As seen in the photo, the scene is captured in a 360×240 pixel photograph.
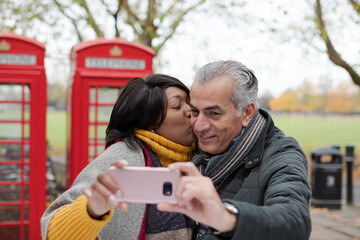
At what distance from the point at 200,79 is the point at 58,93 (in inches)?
1121

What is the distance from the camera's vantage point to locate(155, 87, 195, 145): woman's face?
2.12 meters

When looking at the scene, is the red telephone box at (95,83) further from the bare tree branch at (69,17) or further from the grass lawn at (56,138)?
the grass lawn at (56,138)

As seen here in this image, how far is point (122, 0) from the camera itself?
767 centimetres

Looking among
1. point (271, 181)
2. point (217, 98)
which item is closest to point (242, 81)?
point (217, 98)

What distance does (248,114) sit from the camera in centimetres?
191

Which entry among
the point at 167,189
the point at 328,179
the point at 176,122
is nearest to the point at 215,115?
the point at 176,122

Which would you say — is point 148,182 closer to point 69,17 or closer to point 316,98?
point 69,17

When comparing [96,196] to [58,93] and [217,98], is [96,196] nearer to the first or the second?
[217,98]

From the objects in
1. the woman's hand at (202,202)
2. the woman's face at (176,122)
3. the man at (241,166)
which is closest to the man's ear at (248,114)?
the man at (241,166)

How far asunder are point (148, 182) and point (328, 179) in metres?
7.03

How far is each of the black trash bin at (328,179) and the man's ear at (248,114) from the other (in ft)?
20.0

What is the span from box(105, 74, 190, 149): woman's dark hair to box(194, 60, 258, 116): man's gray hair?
325mm

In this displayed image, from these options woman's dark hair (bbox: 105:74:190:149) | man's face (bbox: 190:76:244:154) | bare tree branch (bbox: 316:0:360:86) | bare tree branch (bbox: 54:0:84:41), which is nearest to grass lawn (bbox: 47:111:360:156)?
bare tree branch (bbox: 54:0:84:41)

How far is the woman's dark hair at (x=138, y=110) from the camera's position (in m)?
2.07
